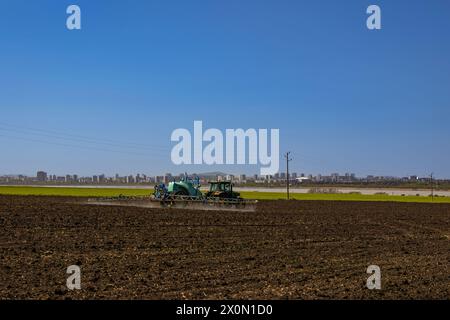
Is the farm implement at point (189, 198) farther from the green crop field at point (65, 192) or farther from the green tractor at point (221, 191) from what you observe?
the green crop field at point (65, 192)

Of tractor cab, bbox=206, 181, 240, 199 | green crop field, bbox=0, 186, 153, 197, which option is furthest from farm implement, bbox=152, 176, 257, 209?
green crop field, bbox=0, 186, 153, 197

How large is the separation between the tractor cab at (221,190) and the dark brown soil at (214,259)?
13497mm

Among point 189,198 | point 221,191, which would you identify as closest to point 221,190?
point 221,191

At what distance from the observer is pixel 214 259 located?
56.7 ft

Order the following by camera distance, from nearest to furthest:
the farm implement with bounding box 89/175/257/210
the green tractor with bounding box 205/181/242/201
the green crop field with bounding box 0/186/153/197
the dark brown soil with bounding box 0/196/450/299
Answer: the dark brown soil with bounding box 0/196/450/299
the farm implement with bounding box 89/175/257/210
the green tractor with bounding box 205/181/242/201
the green crop field with bounding box 0/186/153/197

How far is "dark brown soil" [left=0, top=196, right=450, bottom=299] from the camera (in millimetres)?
12719

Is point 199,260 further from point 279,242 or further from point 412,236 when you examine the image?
Result: point 412,236

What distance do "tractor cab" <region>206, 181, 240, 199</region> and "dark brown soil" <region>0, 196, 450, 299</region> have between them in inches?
531

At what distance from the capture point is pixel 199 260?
1706cm

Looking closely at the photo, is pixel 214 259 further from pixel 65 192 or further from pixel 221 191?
pixel 65 192

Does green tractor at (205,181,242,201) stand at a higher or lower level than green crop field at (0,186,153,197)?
higher

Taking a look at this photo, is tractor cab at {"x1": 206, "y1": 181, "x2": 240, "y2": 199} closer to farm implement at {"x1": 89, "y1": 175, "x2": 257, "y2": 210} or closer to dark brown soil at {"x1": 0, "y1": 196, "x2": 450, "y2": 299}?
farm implement at {"x1": 89, "y1": 175, "x2": 257, "y2": 210}
